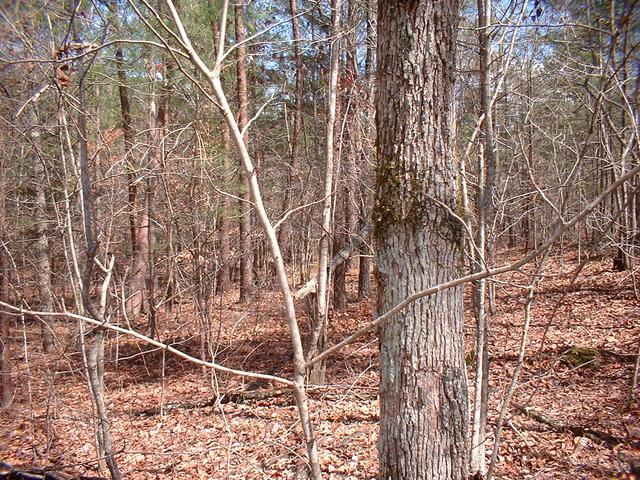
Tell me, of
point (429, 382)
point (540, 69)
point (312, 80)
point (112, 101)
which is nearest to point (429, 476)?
point (429, 382)

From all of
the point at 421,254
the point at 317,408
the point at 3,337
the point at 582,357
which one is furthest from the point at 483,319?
the point at 3,337

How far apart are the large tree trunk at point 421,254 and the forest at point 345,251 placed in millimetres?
11

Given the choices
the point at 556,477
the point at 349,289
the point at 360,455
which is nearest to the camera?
the point at 556,477

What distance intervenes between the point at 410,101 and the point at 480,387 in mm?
2175

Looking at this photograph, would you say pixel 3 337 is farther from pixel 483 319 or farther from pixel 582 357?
pixel 582 357

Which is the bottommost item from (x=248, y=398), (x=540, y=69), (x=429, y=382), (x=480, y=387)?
(x=248, y=398)

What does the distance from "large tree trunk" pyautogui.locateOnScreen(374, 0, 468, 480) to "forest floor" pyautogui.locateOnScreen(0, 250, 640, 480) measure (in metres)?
0.29

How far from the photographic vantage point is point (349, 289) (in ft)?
38.0

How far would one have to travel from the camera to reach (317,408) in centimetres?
489

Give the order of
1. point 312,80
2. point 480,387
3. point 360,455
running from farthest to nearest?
point 312,80
point 360,455
point 480,387

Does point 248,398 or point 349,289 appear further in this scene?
point 349,289

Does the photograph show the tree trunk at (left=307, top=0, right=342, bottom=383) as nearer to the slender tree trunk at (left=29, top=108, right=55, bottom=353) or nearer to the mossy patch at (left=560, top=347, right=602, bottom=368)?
the mossy patch at (left=560, top=347, right=602, bottom=368)

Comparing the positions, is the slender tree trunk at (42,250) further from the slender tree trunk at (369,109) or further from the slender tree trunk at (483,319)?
the slender tree trunk at (483,319)

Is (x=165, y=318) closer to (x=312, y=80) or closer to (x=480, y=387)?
(x=312, y=80)
